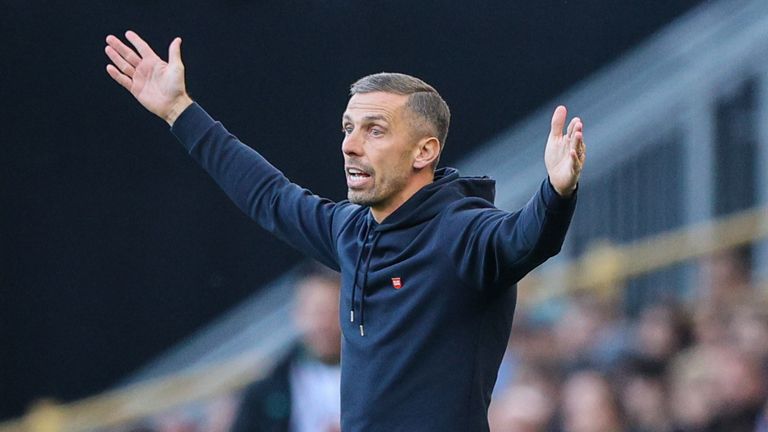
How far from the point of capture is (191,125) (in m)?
2.70

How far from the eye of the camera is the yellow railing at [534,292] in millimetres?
3826

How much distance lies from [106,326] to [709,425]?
6.18 ft

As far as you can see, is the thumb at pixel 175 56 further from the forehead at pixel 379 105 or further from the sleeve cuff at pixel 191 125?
the forehead at pixel 379 105

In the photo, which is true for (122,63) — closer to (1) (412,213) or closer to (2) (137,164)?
(1) (412,213)

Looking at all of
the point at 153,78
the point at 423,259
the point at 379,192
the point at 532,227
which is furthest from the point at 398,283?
the point at 153,78

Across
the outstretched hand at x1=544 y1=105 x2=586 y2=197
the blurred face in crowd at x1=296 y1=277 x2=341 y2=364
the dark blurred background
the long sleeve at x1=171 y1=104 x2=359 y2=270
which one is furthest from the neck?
the dark blurred background

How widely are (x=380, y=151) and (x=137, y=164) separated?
2.06m

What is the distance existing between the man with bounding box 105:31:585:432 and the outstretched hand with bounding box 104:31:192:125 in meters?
0.46

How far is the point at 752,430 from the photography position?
3.66m

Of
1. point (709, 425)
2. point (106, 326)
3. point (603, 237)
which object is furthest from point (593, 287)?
point (106, 326)

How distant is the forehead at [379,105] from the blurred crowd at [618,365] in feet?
5.55

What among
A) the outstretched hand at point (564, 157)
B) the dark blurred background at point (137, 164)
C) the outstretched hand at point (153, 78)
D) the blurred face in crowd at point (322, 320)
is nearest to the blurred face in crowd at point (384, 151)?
the outstretched hand at point (564, 157)

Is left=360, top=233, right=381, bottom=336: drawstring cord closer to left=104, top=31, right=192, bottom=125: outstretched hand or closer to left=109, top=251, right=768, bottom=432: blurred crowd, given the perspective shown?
left=104, top=31, right=192, bottom=125: outstretched hand

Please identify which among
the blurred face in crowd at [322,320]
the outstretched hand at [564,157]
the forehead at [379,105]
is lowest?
the outstretched hand at [564,157]
